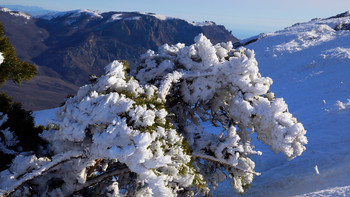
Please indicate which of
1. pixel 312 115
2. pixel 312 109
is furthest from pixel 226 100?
pixel 312 109

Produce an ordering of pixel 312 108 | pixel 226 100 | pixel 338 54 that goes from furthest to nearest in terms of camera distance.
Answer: pixel 338 54 < pixel 312 108 < pixel 226 100

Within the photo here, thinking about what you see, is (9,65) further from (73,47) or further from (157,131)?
(73,47)

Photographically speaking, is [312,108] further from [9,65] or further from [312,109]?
[9,65]

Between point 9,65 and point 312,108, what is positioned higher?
point 9,65

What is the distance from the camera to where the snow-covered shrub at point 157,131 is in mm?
3822

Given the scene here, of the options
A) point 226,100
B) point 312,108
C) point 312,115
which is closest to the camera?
point 226,100

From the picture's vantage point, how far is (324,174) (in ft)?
24.0

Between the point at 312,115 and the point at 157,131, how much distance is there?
1130 cm

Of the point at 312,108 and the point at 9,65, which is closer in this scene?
the point at 9,65

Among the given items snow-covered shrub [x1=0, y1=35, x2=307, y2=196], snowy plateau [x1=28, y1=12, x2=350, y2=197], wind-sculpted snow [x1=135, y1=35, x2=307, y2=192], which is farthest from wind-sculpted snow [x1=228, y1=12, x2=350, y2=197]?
snow-covered shrub [x1=0, y1=35, x2=307, y2=196]

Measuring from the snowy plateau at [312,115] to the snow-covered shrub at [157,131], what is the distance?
167 centimetres

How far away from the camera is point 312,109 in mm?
14125

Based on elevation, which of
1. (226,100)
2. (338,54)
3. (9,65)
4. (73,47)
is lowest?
(73,47)

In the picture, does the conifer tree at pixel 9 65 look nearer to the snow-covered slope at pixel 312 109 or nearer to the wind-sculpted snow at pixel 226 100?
the wind-sculpted snow at pixel 226 100
